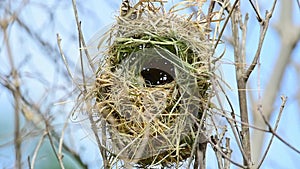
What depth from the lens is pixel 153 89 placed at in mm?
1688

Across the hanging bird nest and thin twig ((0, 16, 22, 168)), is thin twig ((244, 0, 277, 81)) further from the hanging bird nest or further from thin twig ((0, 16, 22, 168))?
thin twig ((0, 16, 22, 168))

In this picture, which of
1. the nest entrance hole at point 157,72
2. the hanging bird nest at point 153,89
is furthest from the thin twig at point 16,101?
the nest entrance hole at point 157,72

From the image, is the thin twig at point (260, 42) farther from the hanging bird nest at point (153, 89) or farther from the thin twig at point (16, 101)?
the thin twig at point (16, 101)

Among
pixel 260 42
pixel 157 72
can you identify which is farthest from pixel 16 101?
pixel 260 42

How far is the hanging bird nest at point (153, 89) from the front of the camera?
1646 millimetres

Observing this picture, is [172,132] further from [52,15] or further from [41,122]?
[52,15]

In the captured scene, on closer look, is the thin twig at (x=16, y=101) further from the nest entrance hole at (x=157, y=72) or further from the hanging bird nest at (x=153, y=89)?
the nest entrance hole at (x=157, y=72)

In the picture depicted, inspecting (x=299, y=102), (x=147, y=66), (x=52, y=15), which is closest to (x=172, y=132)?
(x=147, y=66)

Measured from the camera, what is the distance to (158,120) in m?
1.65

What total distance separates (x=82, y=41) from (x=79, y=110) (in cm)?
20

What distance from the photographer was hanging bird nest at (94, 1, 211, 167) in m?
1.65

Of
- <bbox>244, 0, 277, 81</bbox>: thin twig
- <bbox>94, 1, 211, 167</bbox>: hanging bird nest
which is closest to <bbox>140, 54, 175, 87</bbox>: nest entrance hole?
<bbox>94, 1, 211, 167</bbox>: hanging bird nest

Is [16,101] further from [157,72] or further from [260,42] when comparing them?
[260,42]

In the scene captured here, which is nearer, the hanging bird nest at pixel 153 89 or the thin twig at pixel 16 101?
the hanging bird nest at pixel 153 89
